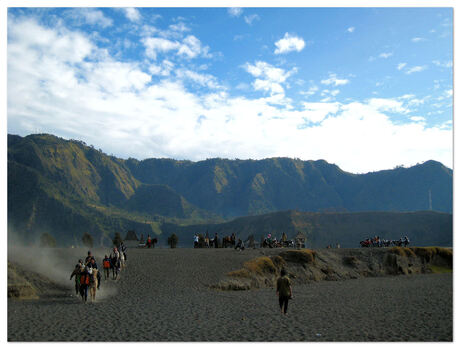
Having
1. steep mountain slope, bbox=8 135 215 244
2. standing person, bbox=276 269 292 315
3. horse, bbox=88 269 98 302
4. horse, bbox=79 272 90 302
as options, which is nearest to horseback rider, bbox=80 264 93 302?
horse, bbox=79 272 90 302

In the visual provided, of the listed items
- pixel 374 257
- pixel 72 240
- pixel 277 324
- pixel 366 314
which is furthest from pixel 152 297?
pixel 72 240

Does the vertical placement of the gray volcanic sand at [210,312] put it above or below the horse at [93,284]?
below

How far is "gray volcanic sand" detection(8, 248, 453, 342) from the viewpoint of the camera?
458 inches

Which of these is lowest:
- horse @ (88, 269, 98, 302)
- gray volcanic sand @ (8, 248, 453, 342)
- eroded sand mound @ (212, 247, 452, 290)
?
eroded sand mound @ (212, 247, 452, 290)

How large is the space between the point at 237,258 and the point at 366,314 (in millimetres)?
15010

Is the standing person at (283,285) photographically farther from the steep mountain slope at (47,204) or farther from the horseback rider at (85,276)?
the steep mountain slope at (47,204)

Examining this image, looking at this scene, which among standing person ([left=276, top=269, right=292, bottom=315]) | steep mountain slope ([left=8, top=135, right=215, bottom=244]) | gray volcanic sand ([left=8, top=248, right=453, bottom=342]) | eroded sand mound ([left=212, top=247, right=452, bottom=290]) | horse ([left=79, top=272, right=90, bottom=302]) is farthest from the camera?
steep mountain slope ([left=8, top=135, right=215, bottom=244])

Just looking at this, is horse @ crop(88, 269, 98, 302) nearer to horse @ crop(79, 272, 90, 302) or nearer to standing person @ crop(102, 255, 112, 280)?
horse @ crop(79, 272, 90, 302)

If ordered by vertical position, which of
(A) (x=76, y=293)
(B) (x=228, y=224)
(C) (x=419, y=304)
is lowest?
(B) (x=228, y=224)

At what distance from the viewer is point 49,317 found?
13117mm

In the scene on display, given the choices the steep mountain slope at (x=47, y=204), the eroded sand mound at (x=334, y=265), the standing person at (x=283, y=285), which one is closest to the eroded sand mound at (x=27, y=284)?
the eroded sand mound at (x=334, y=265)

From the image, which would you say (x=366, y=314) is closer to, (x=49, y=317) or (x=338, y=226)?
(x=49, y=317)

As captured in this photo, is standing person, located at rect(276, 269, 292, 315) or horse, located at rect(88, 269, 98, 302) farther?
horse, located at rect(88, 269, 98, 302)

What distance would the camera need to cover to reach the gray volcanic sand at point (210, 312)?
11.6m
